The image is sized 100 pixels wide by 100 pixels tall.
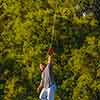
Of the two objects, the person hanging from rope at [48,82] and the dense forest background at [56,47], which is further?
the dense forest background at [56,47]

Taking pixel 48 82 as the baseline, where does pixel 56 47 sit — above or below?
above

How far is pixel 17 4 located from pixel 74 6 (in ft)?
9.04

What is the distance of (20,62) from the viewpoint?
23.0 meters

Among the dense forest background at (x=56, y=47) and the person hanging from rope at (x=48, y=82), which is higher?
the dense forest background at (x=56, y=47)

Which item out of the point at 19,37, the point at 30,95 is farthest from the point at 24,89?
the point at 19,37

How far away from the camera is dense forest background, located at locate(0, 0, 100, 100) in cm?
2181

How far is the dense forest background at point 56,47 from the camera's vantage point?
21.8 m

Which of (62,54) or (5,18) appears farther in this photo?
(5,18)

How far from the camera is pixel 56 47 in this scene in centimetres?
2256

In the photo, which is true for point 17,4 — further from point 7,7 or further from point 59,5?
point 59,5

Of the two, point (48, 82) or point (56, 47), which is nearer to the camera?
point (48, 82)

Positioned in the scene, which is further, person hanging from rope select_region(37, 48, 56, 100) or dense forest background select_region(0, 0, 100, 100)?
dense forest background select_region(0, 0, 100, 100)

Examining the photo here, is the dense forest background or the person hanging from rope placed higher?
the dense forest background

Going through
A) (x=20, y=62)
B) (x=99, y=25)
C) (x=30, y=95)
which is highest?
(x=99, y=25)
